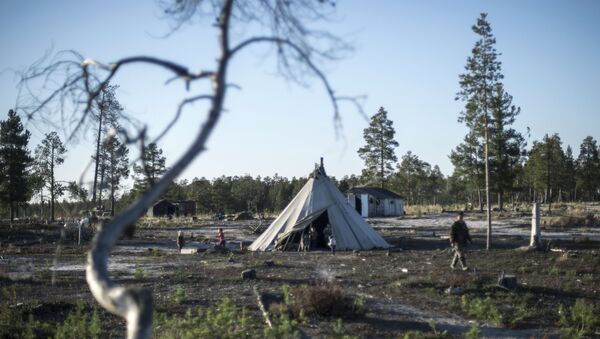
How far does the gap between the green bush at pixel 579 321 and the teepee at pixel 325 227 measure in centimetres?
1457

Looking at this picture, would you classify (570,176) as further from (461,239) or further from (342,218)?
(461,239)

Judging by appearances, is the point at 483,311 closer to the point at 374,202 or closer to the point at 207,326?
the point at 207,326

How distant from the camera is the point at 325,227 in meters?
26.2

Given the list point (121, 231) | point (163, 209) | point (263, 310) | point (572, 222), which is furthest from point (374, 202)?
point (121, 231)

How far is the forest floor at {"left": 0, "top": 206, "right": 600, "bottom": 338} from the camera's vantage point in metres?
9.54

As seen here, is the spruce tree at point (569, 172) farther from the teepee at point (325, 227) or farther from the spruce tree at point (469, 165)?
the teepee at point (325, 227)

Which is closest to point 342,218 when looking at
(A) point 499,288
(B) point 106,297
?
(A) point 499,288

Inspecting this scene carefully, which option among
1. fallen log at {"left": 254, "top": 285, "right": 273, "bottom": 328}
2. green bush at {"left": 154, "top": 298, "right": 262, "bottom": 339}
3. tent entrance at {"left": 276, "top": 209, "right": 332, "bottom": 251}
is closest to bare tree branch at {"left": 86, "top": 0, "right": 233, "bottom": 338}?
green bush at {"left": 154, "top": 298, "right": 262, "bottom": 339}

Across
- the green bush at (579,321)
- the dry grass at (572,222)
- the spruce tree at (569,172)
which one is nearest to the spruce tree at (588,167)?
the spruce tree at (569,172)

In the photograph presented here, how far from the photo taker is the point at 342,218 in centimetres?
2525

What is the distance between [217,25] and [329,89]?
1.18m

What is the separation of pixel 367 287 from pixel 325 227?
12.7 m

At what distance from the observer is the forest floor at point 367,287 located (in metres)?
9.54

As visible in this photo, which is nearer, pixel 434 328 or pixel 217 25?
pixel 217 25
